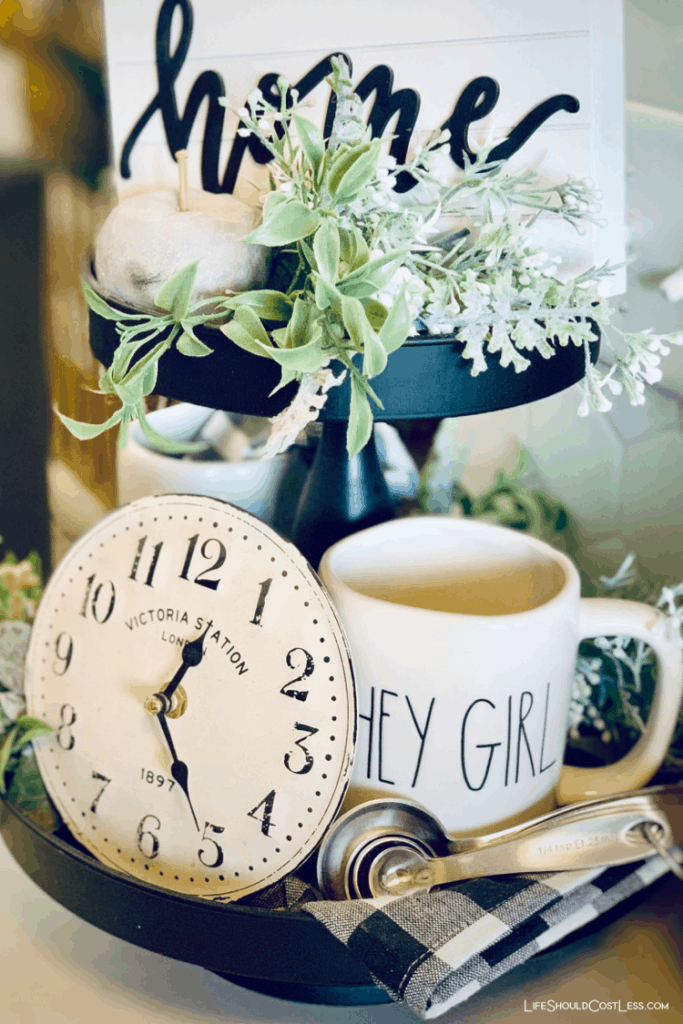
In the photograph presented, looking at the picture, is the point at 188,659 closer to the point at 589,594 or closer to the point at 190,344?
the point at 190,344

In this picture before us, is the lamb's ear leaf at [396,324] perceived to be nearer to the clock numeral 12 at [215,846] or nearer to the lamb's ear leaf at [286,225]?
the lamb's ear leaf at [286,225]

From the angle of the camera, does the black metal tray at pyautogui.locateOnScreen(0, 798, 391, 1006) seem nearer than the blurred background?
Yes

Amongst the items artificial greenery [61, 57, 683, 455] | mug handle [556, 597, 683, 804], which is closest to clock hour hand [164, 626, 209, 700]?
artificial greenery [61, 57, 683, 455]

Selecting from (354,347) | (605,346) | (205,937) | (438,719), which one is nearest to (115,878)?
(205,937)

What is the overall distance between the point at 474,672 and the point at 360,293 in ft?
0.63

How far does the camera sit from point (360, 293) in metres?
0.34

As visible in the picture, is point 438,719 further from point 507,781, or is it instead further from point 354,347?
point 354,347

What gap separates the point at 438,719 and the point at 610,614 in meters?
0.12

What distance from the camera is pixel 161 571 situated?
0.42 metres

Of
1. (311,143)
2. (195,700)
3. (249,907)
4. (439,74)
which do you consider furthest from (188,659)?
(439,74)

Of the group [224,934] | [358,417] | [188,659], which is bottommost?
[224,934]

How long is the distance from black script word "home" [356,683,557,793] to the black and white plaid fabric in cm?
5

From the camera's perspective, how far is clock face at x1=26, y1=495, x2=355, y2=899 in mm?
385

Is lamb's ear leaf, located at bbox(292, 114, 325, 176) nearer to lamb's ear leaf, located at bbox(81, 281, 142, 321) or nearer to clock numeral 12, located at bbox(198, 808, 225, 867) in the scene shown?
lamb's ear leaf, located at bbox(81, 281, 142, 321)
